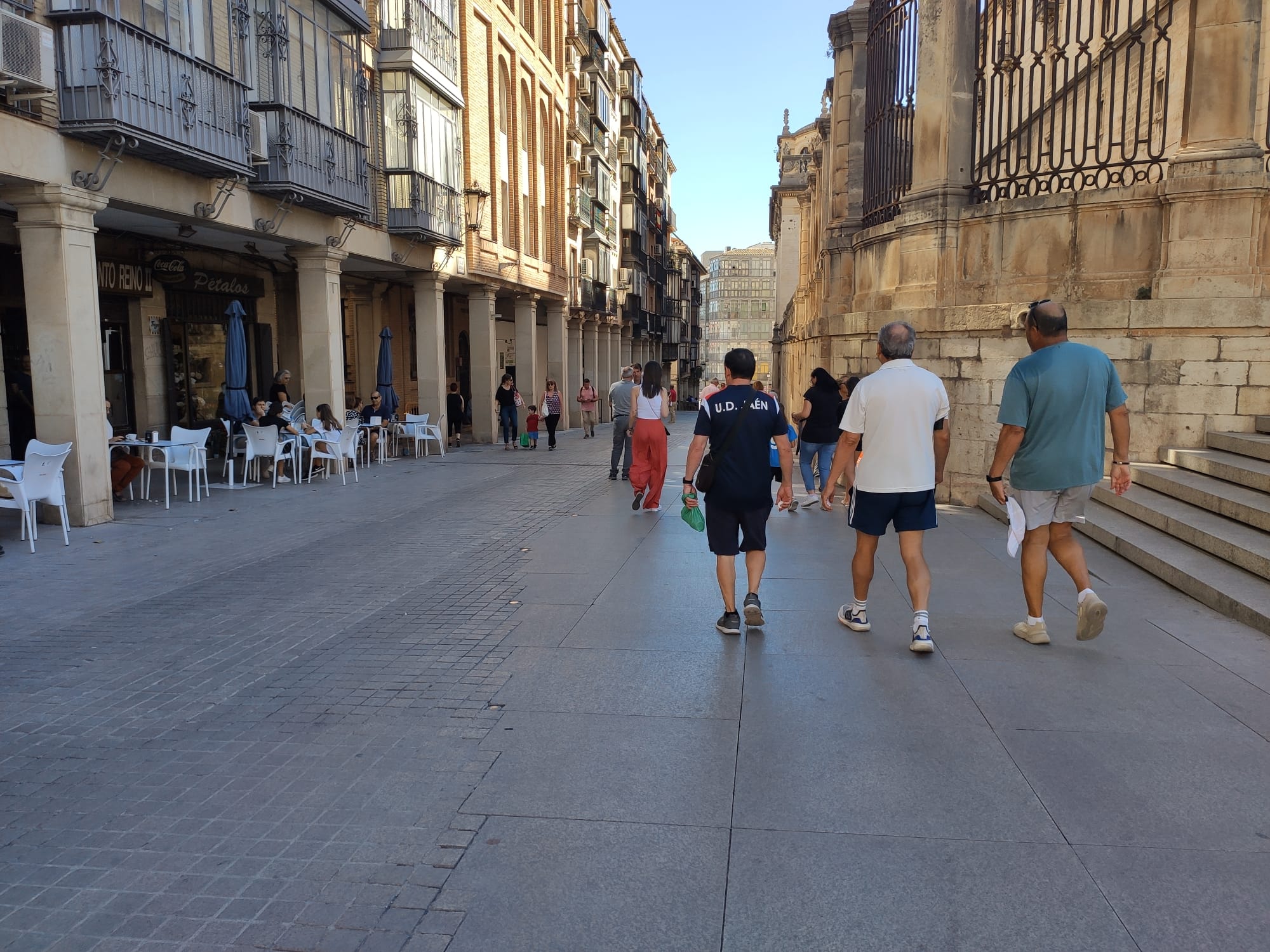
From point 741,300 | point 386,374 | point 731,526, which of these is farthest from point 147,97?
point 741,300

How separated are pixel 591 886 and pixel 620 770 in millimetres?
839

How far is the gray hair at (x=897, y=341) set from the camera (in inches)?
214

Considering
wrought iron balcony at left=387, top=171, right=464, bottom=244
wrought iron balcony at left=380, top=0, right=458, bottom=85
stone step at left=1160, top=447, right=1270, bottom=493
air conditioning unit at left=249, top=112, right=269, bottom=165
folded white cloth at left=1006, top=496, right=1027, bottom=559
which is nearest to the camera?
folded white cloth at left=1006, top=496, right=1027, bottom=559

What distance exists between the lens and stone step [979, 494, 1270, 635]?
5.85 m

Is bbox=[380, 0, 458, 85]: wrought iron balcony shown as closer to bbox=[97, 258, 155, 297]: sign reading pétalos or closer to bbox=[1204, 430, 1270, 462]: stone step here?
bbox=[97, 258, 155, 297]: sign reading pétalos

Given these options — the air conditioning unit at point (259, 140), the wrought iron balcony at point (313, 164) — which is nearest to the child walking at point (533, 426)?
Result: the wrought iron balcony at point (313, 164)

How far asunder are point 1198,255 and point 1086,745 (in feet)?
23.9

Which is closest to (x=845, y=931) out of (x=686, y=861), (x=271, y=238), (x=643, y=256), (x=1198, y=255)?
(x=686, y=861)

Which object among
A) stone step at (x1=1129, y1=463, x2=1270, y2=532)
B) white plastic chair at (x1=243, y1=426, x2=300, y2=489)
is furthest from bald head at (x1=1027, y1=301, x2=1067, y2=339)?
white plastic chair at (x1=243, y1=426, x2=300, y2=489)

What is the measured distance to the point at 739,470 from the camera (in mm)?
5590

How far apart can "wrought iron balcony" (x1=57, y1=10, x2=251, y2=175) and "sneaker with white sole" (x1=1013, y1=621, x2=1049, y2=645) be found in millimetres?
9892

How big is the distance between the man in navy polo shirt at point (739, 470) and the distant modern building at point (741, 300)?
130962mm

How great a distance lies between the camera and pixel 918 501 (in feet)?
17.6

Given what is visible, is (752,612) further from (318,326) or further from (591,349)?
(591,349)
